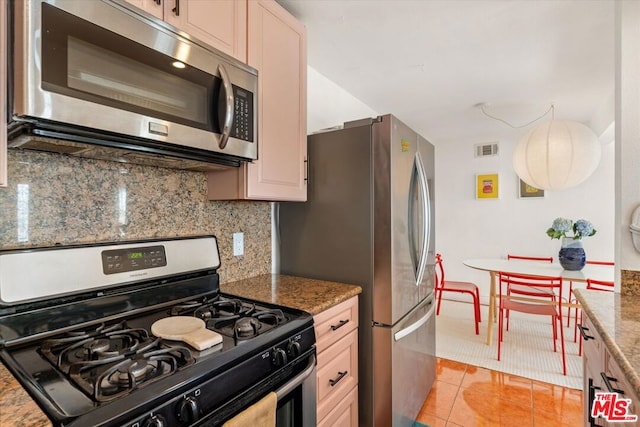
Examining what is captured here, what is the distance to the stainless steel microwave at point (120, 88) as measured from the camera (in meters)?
0.77

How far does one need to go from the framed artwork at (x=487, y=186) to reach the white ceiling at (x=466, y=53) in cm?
116

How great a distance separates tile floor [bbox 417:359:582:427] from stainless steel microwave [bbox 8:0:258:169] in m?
2.07

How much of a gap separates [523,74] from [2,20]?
9.87 ft

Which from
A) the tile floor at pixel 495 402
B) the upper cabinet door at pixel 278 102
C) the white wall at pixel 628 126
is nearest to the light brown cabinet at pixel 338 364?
the upper cabinet door at pixel 278 102

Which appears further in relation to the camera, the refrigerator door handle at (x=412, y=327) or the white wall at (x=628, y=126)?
the refrigerator door handle at (x=412, y=327)

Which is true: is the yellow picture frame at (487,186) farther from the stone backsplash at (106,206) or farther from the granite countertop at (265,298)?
the stone backsplash at (106,206)

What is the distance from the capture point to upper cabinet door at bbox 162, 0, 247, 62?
3.62 ft

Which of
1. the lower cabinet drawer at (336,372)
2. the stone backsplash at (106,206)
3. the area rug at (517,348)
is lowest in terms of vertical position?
the area rug at (517,348)

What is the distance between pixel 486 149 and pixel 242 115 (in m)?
4.12

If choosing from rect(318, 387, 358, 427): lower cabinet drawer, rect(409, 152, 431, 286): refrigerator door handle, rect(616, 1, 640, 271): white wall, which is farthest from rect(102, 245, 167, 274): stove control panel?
rect(616, 1, 640, 271): white wall

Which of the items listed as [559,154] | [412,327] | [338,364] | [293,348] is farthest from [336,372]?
[559,154]

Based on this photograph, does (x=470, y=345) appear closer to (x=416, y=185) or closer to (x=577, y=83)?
(x=416, y=185)

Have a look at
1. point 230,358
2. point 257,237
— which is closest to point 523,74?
point 257,237

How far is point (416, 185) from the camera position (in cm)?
189
